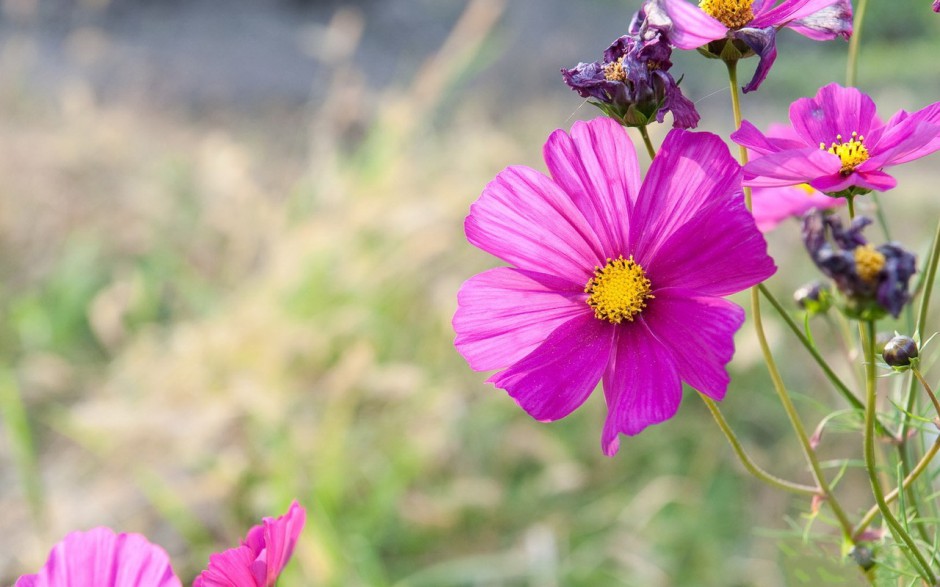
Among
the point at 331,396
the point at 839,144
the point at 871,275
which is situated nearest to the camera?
the point at 871,275

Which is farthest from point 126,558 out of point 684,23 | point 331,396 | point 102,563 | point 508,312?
point 331,396

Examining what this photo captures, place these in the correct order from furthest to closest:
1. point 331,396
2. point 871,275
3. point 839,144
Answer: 1. point 331,396
2. point 839,144
3. point 871,275

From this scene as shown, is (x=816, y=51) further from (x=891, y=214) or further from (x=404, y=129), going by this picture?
(x=404, y=129)

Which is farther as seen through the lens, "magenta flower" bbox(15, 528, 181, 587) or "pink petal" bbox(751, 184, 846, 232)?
"pink petal" bbox(751, 184, 846, 232)

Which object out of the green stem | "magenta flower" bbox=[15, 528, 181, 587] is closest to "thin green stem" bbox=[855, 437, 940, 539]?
the green stem

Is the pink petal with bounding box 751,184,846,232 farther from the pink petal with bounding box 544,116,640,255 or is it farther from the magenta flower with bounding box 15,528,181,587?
the magenta flower with bounding box 15,528,181,587

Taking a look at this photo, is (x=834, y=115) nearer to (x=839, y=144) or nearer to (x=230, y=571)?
(x=839, y=144)
